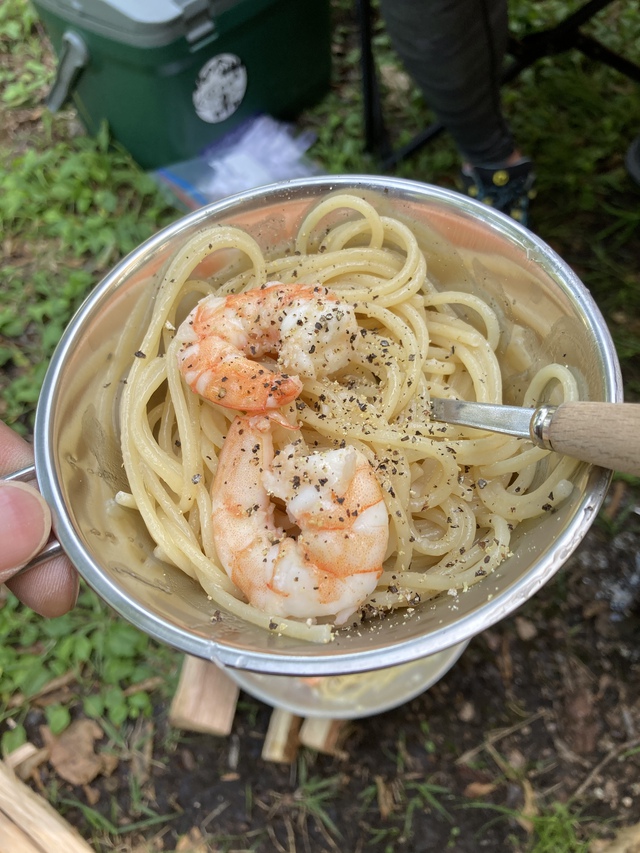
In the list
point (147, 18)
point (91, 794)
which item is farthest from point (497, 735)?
point (147, 18)

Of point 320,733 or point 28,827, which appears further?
point 320,733

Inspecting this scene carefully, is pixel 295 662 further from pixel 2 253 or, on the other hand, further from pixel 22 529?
pixel 2 253

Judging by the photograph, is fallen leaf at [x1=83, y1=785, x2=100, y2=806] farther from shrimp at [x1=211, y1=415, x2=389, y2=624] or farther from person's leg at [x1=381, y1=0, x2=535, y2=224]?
person's leg at [x1=381, y1=0, x2=535, y2=224]

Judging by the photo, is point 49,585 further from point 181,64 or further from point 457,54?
point 181,64

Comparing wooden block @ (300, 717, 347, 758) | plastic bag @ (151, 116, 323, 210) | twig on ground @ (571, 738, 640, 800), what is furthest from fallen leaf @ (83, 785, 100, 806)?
plastic bag @ (151, 116, 323, 210)

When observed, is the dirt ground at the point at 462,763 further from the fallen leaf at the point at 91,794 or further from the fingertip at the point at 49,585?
the fingertip at the point at 49,585

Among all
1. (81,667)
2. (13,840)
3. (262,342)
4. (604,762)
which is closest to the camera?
(262,342)
